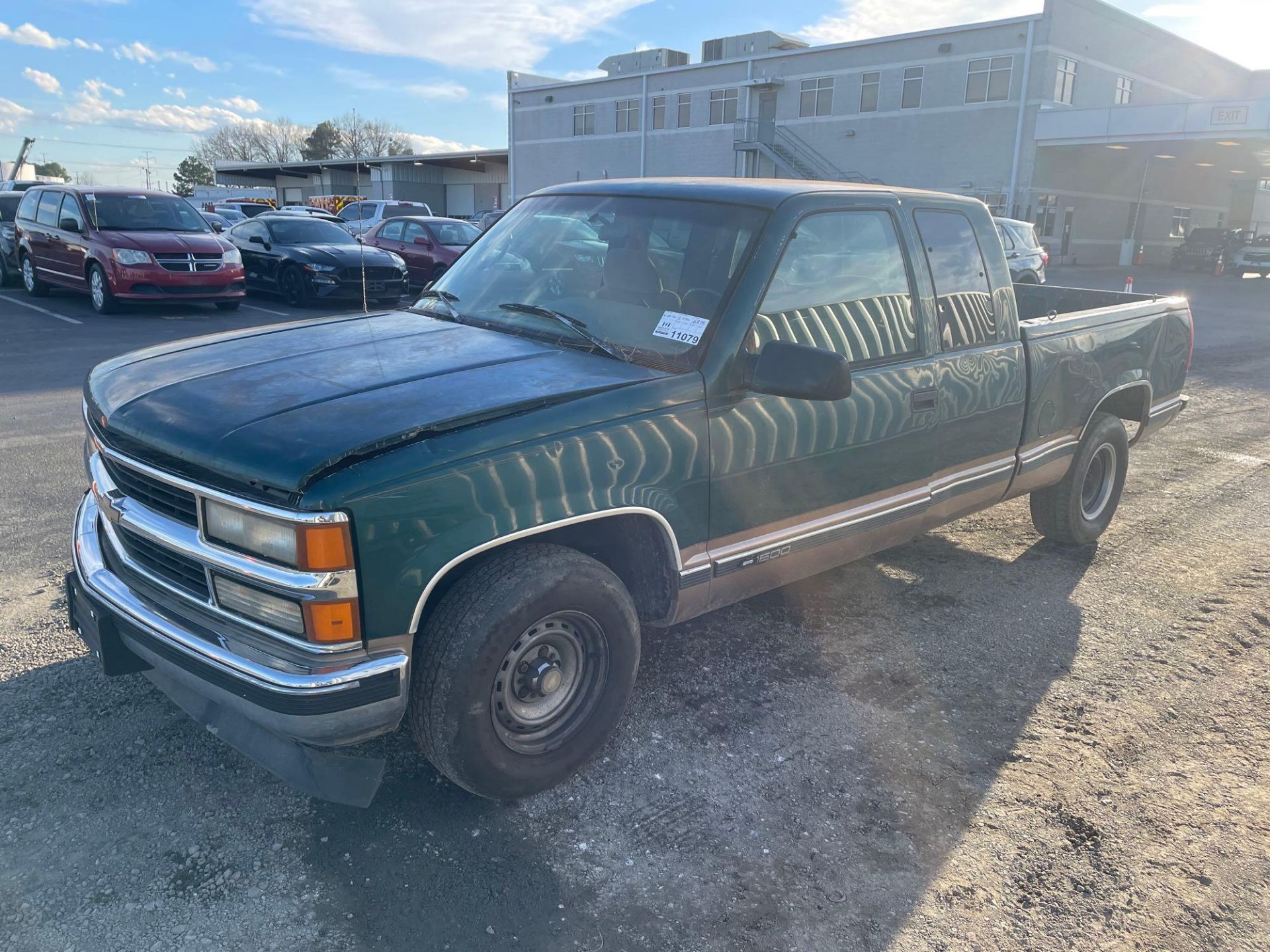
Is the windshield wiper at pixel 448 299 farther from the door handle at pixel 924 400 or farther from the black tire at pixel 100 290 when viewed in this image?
the black tire at pixel 100 290

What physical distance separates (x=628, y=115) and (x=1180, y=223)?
3161 cm

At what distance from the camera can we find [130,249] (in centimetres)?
1266

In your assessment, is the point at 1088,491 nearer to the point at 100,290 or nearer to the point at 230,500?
the point at 230,500

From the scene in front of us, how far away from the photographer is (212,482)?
2.52 m

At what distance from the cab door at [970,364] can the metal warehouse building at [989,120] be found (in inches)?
1458

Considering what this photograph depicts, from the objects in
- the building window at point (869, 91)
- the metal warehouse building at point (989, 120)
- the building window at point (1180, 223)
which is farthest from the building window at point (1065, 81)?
the building window at point (1180, 223)

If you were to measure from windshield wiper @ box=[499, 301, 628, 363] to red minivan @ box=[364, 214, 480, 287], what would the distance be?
12995 mm

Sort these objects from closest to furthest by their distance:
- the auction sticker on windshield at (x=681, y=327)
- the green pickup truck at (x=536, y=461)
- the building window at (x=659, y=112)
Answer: the green pickup truck at (x=536, y=461) < the auction sticker on windshield at (x=681, y=327) < the building window at (x=659, y=112)

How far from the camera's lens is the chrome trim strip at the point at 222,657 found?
2420 mm

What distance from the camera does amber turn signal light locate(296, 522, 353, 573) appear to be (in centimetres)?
235

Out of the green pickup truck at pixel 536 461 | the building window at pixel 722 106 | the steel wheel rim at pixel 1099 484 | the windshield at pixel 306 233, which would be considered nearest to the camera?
the green pickup truck at pixel 536 461

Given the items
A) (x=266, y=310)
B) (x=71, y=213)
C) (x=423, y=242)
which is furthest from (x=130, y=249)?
(x=423, y=242)

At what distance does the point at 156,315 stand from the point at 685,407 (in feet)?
42.7

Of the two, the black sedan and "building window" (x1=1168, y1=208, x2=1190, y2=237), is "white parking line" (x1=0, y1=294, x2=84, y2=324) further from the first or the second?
"building window" (x1=1168, y1=208, x2=1190, y2=237)
